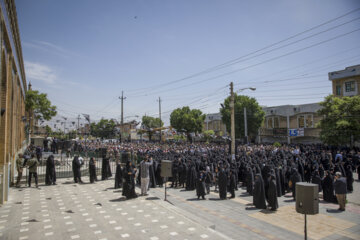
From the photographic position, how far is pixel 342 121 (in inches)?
898

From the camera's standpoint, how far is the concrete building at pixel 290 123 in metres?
37.7

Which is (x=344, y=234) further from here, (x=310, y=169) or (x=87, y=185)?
(x=87, y=185)

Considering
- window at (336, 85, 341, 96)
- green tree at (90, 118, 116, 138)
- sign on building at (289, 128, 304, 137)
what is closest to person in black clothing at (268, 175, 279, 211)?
sign on building at (289, 128, 304, 137)

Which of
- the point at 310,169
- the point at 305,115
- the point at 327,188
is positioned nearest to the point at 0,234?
the point at 327,188

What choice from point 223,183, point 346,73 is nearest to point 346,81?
point 346,73

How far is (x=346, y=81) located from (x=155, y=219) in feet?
122

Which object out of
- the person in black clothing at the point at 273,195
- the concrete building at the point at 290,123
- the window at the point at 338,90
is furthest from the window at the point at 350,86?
the person in black clothing at the point at 273,195

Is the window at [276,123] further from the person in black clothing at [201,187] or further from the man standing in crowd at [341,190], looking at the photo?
the person in black clothing at [201,187]

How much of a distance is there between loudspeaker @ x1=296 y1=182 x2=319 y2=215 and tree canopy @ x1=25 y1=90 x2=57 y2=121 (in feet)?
121

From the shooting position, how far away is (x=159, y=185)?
14047 mm

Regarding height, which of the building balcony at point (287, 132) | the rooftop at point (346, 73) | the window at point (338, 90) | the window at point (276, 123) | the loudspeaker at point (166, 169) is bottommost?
→ the loudspeaker at point (166, 169)

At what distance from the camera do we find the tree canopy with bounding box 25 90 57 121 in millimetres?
33250

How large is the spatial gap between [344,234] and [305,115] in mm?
36185

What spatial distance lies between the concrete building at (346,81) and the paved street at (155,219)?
2961 cm
